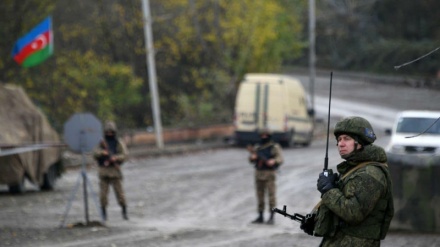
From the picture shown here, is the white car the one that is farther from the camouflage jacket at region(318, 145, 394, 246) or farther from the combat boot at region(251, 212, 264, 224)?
the camouflage jacket at region(318, 145, 394, 246)

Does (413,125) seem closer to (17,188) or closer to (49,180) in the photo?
(49,180)

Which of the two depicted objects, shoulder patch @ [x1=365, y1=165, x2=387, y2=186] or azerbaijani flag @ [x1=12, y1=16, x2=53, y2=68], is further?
azerbaijani flag @ [x1=12, y1=16, x2=53, y2=68]

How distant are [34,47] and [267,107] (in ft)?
31.6

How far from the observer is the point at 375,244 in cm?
731

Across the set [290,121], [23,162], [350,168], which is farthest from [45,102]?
[350,168]

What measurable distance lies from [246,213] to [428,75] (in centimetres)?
4489

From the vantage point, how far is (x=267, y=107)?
35969 mm

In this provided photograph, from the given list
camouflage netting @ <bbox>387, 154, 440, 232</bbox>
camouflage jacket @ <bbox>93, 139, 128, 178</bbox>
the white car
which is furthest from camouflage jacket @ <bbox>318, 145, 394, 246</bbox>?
the white car

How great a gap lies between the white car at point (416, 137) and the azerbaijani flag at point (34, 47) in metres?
10.1

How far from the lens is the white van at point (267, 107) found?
35.8 metres

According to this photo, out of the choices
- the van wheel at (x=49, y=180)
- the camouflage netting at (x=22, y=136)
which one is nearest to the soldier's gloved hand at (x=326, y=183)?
the camouflage netting at (x=22, y=136)

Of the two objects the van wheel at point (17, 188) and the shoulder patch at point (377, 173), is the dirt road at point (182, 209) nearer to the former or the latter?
the van wheel at point (17, 188)

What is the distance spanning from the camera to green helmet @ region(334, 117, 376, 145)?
23.7 feet

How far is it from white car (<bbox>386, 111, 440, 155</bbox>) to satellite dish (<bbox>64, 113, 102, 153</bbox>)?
38.6 feet
